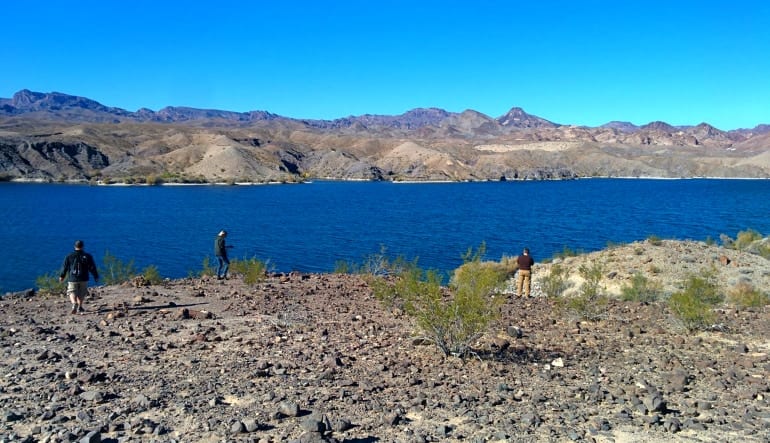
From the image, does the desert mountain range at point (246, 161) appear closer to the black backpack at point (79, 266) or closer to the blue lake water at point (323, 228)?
the blue lake water at point (323, 228)

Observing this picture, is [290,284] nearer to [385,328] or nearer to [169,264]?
[385,328]

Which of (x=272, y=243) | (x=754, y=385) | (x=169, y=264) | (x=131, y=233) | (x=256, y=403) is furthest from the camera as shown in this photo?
(x=131, y=233)

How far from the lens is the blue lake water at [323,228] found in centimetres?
3572

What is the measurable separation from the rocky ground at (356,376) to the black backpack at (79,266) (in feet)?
2.52

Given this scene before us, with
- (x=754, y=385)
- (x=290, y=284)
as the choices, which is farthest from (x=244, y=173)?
(x=754, y=385)

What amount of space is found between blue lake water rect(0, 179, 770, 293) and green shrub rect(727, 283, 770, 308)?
1358 cm

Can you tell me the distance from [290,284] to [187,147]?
152 meters

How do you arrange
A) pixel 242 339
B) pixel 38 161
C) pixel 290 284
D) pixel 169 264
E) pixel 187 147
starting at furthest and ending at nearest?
pixel 187 147 → pixel 38 161 → pixel 169 264 → pixel 290 284 → pixel 242 339

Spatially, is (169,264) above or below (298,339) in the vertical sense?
below

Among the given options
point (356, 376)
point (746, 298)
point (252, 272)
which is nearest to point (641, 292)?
point (746, 298)

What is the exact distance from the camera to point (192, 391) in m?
7.30

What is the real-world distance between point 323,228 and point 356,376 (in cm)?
4275

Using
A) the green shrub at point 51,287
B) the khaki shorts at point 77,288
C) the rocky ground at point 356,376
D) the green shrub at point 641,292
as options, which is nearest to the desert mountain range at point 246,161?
the green shrub at point 51,287

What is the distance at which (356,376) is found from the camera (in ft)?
26.2
